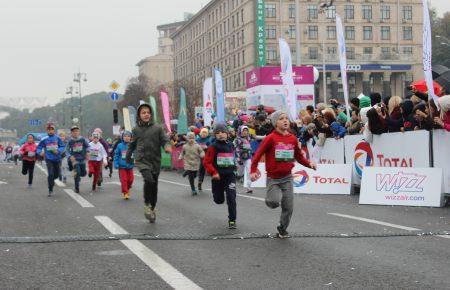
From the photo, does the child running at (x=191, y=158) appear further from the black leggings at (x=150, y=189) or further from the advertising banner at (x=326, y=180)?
the black leggings at (x=150, y=189)

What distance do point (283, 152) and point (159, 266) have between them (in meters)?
3.00

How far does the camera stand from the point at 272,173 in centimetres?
952

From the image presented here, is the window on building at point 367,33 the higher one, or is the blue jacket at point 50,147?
the window on building at point 367,33

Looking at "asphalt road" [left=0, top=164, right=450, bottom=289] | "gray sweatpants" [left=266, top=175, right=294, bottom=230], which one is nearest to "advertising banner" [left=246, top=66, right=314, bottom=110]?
"asphalt road" [left=0, top=164, right=450, bottom=289]

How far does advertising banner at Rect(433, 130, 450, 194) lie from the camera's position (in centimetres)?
1361

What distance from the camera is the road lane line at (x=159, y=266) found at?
20.6 ft

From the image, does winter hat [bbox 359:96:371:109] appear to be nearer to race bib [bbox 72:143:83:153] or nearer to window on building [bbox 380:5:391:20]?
race bib [bbox 72:143:83:153]

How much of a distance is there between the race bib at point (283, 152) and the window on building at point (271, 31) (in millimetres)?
92665

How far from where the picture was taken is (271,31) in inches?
3969

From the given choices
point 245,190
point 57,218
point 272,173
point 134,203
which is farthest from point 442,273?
point 245,190

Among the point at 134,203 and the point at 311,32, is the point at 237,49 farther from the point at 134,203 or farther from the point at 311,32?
the point at 134,203

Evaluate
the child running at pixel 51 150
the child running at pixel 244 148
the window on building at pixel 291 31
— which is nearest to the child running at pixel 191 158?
the child running at pixel 244 148

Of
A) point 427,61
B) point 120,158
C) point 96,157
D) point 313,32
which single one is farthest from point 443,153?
point 313,32

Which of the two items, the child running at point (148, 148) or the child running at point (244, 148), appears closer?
the child running at point (148, 148)
